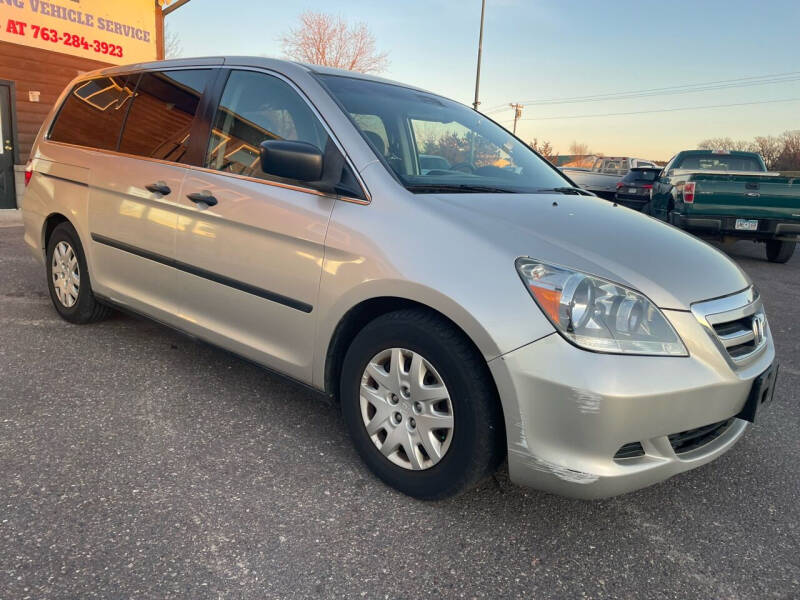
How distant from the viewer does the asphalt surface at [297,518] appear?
75.4 inches

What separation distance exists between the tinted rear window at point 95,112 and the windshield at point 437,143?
155 cm

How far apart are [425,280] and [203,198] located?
4.40 ft

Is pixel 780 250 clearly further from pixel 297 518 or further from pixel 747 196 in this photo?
pixel 297 518

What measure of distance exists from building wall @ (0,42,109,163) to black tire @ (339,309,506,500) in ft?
37.8

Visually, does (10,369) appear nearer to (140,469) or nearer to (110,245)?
(110,245)

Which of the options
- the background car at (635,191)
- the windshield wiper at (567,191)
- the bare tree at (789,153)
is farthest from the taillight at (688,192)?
the bare tree at (789,153)

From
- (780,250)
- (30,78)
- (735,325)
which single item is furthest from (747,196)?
(30,78)

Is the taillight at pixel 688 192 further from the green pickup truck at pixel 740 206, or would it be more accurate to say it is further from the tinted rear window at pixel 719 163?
the tinted rear window at pixel 719 163

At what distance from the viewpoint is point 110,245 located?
359 cm

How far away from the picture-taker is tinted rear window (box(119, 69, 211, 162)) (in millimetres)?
3215

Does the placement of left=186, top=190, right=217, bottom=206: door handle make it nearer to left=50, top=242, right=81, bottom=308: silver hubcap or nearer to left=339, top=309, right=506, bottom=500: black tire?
left=339, top=309, right=506, bottom=500: black tire

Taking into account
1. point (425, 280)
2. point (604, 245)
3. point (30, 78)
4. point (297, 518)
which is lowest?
point (297, 518)

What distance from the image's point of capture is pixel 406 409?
2.29m

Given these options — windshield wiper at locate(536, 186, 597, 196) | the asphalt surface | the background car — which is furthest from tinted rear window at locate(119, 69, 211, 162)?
the background car
